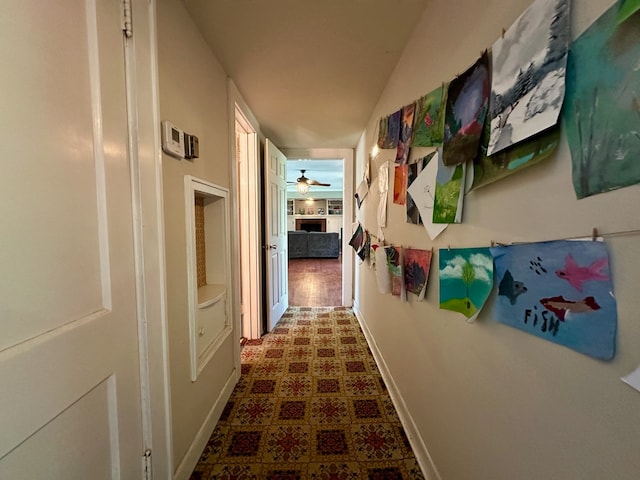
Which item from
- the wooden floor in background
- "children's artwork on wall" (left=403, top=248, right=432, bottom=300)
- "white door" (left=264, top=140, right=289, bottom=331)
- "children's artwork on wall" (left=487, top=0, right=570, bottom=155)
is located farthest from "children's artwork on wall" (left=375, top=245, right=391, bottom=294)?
the wooden floor in background

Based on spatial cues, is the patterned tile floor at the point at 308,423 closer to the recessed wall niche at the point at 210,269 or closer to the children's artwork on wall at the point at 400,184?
the recessed wall niche at the point at 210,269

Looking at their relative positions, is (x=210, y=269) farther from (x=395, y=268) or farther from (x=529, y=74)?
(x=529, y=74)

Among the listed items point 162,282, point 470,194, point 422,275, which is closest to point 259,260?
point 162,282

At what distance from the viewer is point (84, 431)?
0.68 meters

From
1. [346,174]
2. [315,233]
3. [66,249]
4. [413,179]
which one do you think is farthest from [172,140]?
[315,233]

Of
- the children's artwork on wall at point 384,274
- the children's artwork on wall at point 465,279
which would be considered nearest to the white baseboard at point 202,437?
the children's artwork on wall at point 384,274

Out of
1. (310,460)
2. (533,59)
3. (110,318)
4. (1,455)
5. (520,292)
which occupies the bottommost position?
(310,460)

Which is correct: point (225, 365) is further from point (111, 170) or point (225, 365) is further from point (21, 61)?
point (21, 61)

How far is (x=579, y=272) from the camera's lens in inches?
20.0

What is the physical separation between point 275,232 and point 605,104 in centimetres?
270

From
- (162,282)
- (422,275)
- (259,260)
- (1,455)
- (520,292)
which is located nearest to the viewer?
(1,455)

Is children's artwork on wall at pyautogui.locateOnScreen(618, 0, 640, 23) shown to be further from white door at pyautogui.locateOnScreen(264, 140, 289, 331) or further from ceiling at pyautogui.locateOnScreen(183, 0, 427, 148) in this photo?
white door at pyautogui.locateOnScreen(264, 140, 289, 331)

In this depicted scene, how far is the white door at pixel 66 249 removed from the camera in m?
0.53

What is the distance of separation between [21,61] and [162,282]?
708 mm
